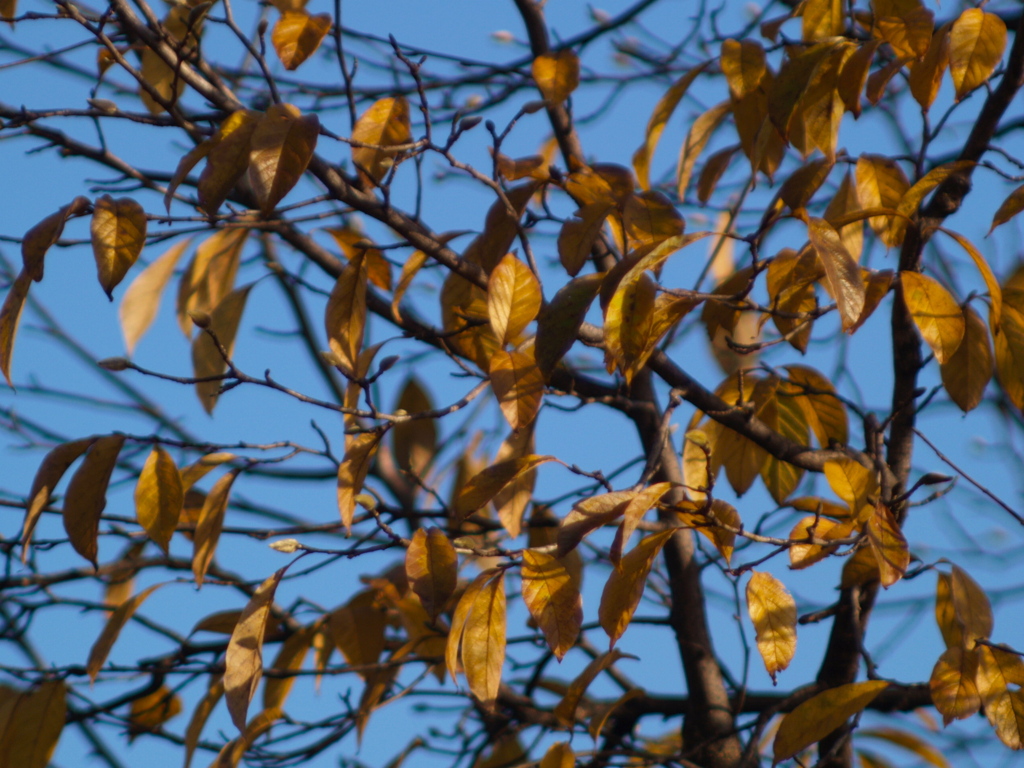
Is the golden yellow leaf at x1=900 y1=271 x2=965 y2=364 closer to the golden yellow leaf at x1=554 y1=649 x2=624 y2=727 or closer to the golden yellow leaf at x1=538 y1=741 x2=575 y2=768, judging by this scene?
the golden yellow leaf at x1=554 y1=649 x2=624 y2=727

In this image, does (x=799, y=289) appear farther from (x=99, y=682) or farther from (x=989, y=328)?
(x=99, y=682)

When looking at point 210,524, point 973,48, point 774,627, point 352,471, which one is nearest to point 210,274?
point 210,524

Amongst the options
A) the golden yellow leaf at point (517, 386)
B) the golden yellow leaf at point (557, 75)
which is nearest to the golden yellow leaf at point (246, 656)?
the golden yellow leaf at point (517, 386)

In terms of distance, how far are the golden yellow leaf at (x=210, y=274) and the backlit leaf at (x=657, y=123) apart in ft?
1.92

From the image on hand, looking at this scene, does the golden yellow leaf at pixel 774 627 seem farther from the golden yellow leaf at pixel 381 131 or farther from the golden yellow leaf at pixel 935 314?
the golden yellow leaf at pixel 381 131

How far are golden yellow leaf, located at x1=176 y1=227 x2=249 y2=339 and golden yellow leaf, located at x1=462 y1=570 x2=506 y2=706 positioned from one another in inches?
26.0

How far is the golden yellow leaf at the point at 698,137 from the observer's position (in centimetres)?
133

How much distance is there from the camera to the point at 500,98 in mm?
1973

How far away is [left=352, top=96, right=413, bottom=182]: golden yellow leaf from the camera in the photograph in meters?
1.01

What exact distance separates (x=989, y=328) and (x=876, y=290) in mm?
191

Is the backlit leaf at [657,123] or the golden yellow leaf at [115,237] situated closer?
the golden yellow leaf at [115,237]

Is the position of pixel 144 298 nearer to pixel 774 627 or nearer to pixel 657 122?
pixel 657 122

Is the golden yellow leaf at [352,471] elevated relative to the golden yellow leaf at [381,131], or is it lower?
lower

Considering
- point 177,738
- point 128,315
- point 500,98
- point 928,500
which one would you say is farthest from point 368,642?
point 500,98
